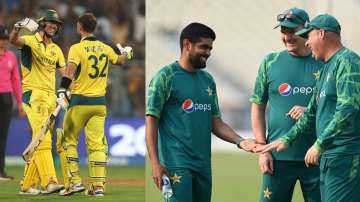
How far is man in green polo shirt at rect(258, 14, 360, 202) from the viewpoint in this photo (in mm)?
6121

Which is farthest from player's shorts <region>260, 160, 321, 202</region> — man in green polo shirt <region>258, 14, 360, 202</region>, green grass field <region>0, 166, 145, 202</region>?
green grass field <region>0, 166, 145, 202</region>

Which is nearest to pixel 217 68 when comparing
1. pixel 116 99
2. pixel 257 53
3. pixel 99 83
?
pixel 257 53

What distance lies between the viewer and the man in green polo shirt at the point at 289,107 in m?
7.06

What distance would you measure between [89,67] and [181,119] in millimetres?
6077

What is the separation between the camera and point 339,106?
611 centimetres

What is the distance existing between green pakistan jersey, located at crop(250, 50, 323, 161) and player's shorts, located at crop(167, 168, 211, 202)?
0.77 meters

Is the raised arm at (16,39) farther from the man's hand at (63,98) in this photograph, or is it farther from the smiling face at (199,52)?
the smiling face at (199,52)

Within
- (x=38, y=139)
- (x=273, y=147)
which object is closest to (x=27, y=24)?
(x=38, y=139)

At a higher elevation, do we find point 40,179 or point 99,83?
point 99,83

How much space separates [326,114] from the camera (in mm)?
6336

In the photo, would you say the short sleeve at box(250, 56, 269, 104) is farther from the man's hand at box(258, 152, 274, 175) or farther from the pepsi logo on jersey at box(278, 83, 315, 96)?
the man's hand at box(258, 152, 274, 175)

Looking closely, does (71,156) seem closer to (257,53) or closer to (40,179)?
(40,179)

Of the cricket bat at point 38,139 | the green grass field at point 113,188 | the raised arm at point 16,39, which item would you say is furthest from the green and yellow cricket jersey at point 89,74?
the green grass field at point 113,188

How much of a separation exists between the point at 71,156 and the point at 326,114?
655 cm
